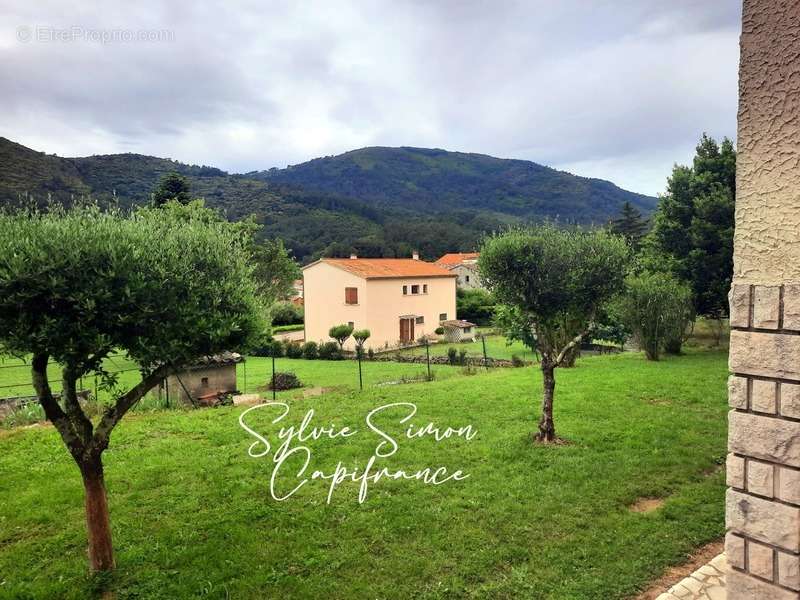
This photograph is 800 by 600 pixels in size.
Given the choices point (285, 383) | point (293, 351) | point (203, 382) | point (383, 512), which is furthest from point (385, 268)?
point (383, 512)

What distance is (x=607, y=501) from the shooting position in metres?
6.52

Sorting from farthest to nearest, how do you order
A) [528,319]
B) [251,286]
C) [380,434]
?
[528,319]
[380,434]
[251,286]

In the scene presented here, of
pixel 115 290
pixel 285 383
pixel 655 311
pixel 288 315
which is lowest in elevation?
pixel 285 383

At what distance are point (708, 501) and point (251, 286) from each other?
22.2 ft

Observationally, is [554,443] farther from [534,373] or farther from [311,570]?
[534,373]

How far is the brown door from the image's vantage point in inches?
1272

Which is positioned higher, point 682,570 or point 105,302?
point 105,302

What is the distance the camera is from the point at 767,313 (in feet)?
9.76

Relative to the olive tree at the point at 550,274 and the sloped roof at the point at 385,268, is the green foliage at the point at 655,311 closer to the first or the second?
the olive tree at the point at 550,274

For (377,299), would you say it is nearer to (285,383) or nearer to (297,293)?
(285,383)

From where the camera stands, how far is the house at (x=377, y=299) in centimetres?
3053

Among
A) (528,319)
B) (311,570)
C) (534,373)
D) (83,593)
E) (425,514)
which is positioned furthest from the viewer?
(534,373)

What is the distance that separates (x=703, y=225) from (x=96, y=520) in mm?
22004

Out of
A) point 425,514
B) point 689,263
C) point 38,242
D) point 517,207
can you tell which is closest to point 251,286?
point 38,242
